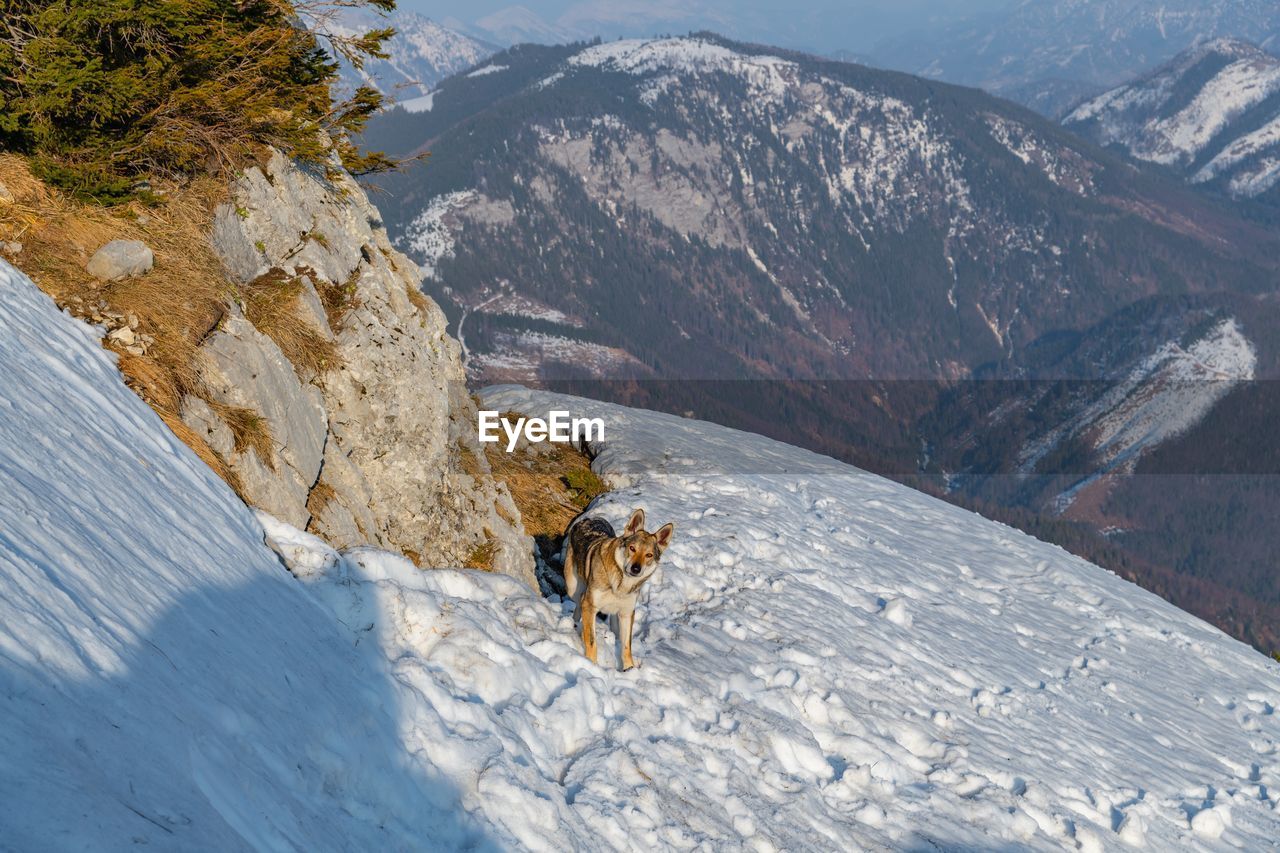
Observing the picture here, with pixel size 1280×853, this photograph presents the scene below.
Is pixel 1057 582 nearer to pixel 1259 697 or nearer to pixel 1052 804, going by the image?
pixel 1259 697

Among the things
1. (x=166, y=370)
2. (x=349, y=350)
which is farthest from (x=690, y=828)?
(x=349, y=350)

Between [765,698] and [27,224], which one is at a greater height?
[27,224]

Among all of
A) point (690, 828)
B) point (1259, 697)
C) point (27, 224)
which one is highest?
point (27, 224)

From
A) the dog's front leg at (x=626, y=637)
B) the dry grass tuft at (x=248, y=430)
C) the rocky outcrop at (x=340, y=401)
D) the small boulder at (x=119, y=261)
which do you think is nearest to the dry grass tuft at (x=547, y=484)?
the rocky outcrop at (x=340, y=401)

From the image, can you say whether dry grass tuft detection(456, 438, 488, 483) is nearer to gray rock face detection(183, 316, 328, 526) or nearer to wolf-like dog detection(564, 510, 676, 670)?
gray rock face detection(183, 316, 328, 526)

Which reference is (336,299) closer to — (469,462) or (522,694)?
(469,462)

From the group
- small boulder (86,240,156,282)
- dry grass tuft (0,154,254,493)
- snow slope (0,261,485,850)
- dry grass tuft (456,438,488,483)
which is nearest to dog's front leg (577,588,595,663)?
snow slope (0,261,485,850)
